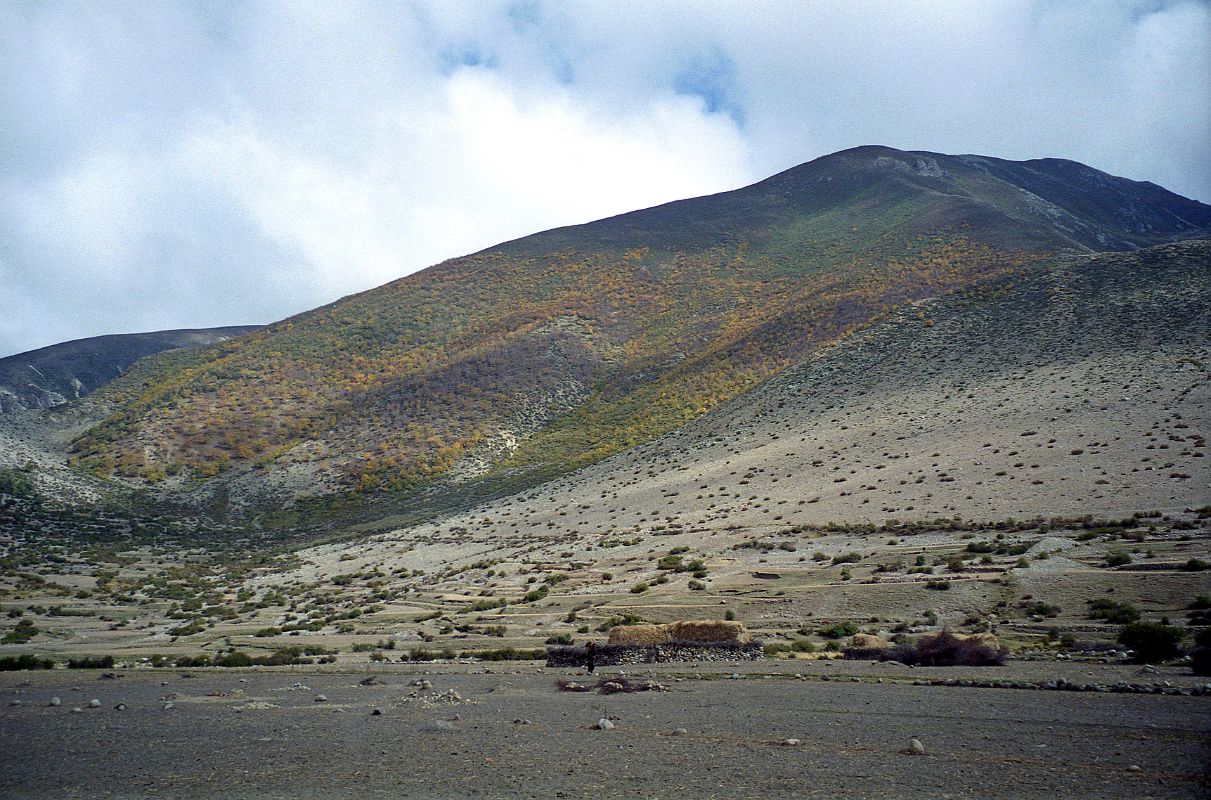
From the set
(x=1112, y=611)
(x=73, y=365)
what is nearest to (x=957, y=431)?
(x=1112, y=611)

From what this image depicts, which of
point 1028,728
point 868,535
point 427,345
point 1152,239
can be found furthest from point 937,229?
point 1028,728

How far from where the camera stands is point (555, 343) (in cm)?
7944

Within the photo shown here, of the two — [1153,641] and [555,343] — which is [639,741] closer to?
[1153,641]

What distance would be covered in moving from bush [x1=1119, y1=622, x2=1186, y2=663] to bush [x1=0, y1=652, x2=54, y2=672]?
26.1m

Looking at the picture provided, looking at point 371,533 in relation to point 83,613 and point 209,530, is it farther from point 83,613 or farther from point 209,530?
point 83,613

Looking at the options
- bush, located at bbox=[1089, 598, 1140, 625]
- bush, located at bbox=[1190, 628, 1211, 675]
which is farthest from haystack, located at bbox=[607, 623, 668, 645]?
bush, located at bbox=[1190, 628, 1211, 675]

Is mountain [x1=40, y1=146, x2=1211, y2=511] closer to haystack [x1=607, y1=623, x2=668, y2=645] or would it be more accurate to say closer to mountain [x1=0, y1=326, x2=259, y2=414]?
mountain [x1=0, y1=326, x2=259, y2=414]

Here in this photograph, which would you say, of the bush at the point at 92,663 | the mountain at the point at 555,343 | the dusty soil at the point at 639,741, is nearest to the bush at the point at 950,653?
the dusty soil at the point at 639,741

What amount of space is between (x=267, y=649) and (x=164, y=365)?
83.3 metres

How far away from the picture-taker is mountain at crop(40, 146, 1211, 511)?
61469 millimetres

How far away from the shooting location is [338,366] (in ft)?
258

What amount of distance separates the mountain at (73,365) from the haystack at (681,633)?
110 meters

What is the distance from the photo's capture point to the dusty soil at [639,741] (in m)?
9.16

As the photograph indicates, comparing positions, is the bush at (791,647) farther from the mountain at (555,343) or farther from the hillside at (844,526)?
the mountain at (555,343)
